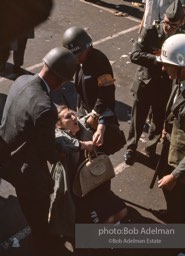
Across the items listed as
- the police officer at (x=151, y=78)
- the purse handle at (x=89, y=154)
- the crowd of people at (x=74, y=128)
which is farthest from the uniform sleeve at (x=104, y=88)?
the police officer at (x=151, y=78)

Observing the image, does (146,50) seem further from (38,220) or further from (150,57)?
(38,220)

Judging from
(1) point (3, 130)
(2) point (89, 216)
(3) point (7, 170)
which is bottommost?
(2) point (89, 216)

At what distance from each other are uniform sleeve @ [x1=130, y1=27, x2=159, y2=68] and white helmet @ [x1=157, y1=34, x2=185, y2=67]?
0.75 m

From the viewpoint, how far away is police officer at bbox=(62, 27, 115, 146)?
12.3 feet

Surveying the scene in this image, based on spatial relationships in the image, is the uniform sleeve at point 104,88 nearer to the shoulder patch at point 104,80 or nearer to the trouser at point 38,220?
the shoulder patch at point 104,80

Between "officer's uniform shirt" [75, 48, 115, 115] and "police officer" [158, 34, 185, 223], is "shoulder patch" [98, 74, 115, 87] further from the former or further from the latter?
"police officer" [158, 34, 185, 223]

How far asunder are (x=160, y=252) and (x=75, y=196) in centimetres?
127

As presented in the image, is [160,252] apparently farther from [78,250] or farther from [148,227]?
[78,250]

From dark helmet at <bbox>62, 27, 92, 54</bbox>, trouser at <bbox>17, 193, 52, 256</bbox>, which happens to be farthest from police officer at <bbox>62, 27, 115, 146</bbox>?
trouser at <bbox>17, 193, 52, 256</bbox>

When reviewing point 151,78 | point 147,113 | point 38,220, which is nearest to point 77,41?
point 151,78

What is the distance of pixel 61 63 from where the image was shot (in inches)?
123

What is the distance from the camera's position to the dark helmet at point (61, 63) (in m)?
3.12

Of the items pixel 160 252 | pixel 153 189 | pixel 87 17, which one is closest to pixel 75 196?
pixel 160 252

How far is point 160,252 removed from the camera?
14.1ft
